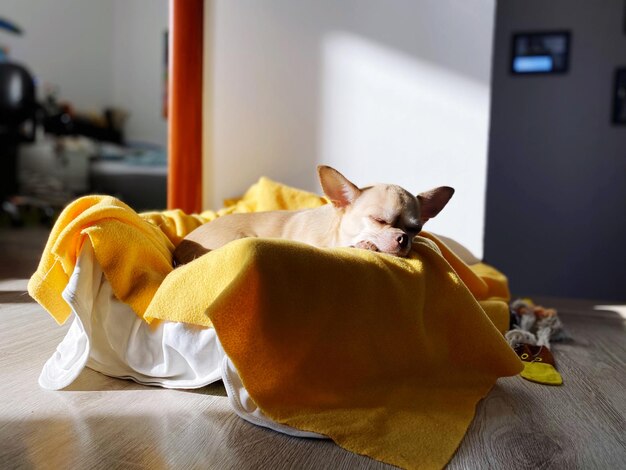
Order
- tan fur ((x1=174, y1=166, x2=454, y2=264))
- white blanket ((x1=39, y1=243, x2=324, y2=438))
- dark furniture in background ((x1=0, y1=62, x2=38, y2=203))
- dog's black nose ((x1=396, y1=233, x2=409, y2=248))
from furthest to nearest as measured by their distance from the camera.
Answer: dark furniture in background ((x1=0, y1=62, x2=38, y2=203))
tan fur ((x1=174, y1=166, x2=454, y2=264))
dog's black nose ((x1=396, y1=233, x2=409, y2=248))
white blanket ((x1=39, y1=243, x2=324, y2=438))

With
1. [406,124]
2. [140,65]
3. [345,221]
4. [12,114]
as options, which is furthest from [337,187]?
[140,65]

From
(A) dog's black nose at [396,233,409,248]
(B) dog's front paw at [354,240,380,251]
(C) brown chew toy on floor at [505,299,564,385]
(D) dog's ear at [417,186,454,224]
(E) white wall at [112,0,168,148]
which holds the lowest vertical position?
(C) brown chew toy on floor at [505,299,564,385]


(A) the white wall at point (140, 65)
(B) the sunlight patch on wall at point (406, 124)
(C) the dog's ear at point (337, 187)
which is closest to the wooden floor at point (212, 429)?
(C) the dog's ear at point (337, 187)

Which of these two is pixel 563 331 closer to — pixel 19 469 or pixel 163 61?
pixel 19 469

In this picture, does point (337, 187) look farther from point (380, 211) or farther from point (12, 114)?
point (12, 114)

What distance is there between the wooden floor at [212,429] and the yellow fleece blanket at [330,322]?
69 mm

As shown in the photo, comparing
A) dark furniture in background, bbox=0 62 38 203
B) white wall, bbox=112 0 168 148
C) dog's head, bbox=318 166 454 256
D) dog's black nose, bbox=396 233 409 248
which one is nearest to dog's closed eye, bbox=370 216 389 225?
dog's head, bbox=318 166 454 256

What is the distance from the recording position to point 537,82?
382cm

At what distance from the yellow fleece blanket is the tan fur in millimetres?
100

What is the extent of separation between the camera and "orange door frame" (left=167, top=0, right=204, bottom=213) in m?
2.74

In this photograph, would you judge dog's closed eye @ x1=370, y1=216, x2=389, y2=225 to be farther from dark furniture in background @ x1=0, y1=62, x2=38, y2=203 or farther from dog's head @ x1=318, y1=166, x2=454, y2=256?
dark furniture in background @ x1=0, y1=62, x2=38, y2=203

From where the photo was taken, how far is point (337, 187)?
1689 mm

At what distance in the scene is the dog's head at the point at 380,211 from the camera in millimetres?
1505

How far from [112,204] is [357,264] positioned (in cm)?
72
